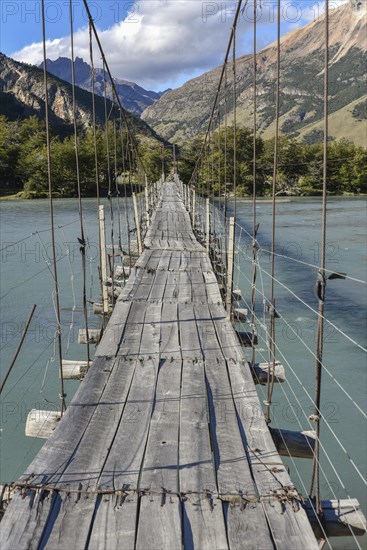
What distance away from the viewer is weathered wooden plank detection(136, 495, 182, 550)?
1.93m

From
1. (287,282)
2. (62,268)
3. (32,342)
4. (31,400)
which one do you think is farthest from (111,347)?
(62,268)

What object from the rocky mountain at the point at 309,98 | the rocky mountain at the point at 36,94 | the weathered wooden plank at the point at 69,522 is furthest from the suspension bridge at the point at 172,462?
the rocky mountain at the point at 309,98

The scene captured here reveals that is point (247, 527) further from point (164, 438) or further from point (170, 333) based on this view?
point (170, 333)

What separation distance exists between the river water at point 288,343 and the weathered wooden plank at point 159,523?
30.8 inches

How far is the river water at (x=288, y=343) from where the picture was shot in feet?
17.9

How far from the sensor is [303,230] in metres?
22.2

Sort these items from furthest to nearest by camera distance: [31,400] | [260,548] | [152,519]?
[31,400] → [152,519] → [260,548]

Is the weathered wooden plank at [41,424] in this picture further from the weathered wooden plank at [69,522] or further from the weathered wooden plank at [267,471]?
the weathered wooden plank at [267,471]

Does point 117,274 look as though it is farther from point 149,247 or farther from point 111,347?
point 111,347

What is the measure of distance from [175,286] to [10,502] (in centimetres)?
414

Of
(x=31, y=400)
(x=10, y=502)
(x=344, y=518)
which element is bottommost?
(x=31, y=400)

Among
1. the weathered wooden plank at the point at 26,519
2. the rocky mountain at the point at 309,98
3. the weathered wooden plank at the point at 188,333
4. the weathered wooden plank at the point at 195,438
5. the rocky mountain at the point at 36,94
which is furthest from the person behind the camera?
the rocky mountain at the point at 309,98

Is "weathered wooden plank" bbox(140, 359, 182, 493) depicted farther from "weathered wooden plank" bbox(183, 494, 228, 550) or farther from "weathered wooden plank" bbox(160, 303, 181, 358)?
"weathered wooden plank" bbox(160, 303, 181, 358)

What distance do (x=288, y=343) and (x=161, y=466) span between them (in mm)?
6387
